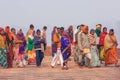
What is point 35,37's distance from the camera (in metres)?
21.5

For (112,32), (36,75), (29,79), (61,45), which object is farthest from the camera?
(112,32)

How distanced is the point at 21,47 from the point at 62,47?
110 inches

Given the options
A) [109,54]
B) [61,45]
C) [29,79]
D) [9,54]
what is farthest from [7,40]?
[29,79]

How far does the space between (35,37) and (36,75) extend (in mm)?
4466

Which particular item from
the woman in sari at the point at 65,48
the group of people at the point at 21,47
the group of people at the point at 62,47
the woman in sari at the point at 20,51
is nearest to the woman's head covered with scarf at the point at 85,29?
the group of people at the point at 62,47

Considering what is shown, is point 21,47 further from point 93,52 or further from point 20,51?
point 93,52

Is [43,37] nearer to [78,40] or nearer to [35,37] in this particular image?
[35,37]

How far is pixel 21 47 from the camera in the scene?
2202 centimetres

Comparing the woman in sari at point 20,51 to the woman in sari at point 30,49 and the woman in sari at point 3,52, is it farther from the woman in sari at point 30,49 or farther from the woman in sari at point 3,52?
the woman in sari at point 3,52

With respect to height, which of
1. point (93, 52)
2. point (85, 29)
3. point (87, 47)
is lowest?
point (93, 52)

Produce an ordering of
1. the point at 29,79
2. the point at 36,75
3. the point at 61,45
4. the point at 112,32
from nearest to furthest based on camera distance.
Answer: the point at 29,79, the point at 36,75, the point at 61,45, the point at 112,32

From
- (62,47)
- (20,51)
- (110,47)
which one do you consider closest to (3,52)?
(20,51)

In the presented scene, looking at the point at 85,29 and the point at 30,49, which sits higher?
the point at 85,29

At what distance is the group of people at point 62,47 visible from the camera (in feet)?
65.8
